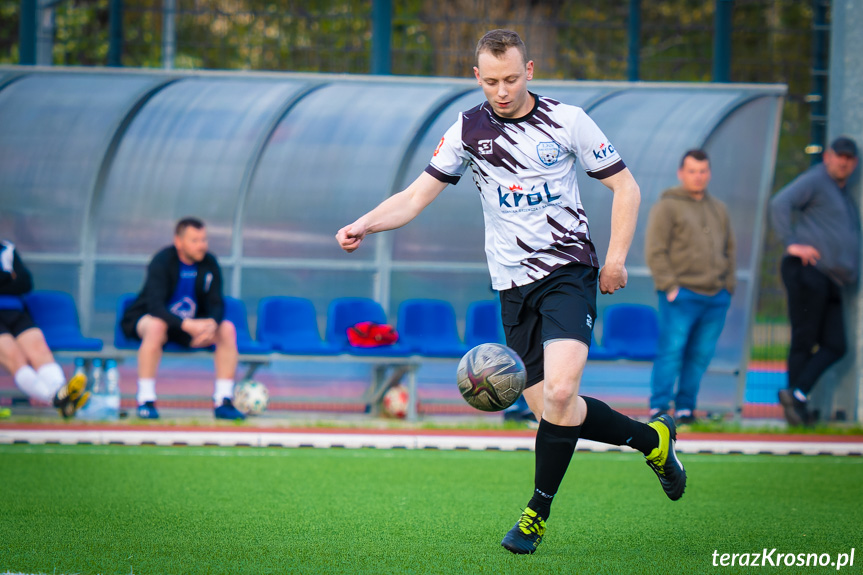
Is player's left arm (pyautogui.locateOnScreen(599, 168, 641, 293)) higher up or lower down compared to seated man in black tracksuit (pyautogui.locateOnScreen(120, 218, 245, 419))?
higher up

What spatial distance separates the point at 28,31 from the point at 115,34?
1.00 metres

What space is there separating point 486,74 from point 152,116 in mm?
7881

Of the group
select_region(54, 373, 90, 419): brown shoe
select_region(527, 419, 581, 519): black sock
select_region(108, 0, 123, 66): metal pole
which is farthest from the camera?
select_region(108, 0, 123, 66): metal pole

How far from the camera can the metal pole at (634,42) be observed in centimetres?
1367

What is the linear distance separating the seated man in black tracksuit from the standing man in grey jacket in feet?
15.4

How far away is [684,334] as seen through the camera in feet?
31.6

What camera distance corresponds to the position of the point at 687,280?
9.64m

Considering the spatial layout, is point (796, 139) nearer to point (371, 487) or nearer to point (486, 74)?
point (371, 487)

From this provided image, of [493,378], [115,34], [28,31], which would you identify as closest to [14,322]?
[115,34]

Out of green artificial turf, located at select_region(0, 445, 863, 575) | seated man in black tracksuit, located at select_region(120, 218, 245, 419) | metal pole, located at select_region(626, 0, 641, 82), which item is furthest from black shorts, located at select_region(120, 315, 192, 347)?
metal pole, located at select_region(626, 0, 641, 82)

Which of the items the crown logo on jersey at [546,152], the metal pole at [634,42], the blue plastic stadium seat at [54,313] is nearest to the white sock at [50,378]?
the blue plastic stadium seat at [54,313]

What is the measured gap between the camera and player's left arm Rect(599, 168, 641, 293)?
15.3ft

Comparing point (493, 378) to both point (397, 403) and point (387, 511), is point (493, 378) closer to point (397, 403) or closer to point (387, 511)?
point (387, 511)

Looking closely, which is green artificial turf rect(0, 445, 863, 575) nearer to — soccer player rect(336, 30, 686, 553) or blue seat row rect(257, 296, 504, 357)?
soccer player rect(336, 30, 686, 553)
